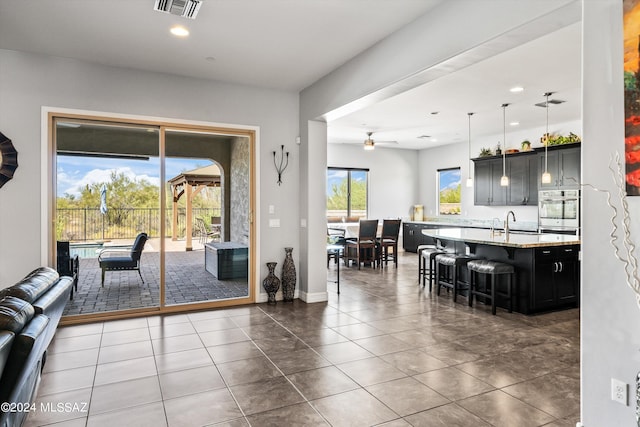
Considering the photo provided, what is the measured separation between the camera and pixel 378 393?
9.27ft

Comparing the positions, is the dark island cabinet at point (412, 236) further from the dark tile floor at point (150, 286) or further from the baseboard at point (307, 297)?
the dark tile floor at point (150, 286)

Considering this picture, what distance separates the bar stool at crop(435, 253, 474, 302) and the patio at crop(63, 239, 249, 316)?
2.90m

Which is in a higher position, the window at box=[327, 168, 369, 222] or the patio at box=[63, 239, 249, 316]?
the window at box=[327, 168, 369, 222]

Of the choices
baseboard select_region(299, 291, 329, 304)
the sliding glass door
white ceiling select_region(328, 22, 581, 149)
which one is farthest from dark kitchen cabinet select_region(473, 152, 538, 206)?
the sliding glass door

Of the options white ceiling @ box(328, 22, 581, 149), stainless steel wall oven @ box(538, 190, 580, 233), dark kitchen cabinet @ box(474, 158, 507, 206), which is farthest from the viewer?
dark kitchen cabinet @ box(474, 158, 507, 206)

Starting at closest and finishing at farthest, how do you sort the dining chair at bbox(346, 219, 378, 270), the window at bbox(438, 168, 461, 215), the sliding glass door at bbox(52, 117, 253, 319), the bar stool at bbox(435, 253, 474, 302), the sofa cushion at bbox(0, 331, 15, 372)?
the sofa cushion at bbox(0, 331, 15, 372)
the sliding glass door at bbox(52, 117, 253, 319)
the bar stool at bbox(435, 253, 474, 302)
the dining chair at bbox(346, 219, 378, 270)
the window at bbox(438, 168, 461, 215)

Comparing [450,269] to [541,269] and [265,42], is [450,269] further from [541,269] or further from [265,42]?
[265,42]

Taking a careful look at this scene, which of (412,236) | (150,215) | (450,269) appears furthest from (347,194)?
(150,215)

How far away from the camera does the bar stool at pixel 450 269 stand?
556cm

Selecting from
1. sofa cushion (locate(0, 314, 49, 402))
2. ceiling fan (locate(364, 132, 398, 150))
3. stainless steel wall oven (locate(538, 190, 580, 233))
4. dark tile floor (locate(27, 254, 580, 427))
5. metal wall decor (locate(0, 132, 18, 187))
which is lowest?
dark tile floor (locate(27, 254, 580, 427))

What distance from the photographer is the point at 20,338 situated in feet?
5.83

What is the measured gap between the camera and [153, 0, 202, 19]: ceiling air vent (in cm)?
315

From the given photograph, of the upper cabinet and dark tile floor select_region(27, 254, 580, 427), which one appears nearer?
dark tile floor select_region(27, 254, 580, 427)

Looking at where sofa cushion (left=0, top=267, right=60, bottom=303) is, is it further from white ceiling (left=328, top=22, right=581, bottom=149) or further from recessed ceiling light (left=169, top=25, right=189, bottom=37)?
white ceiling (left=328, top=22, right=581, bottom=149)
